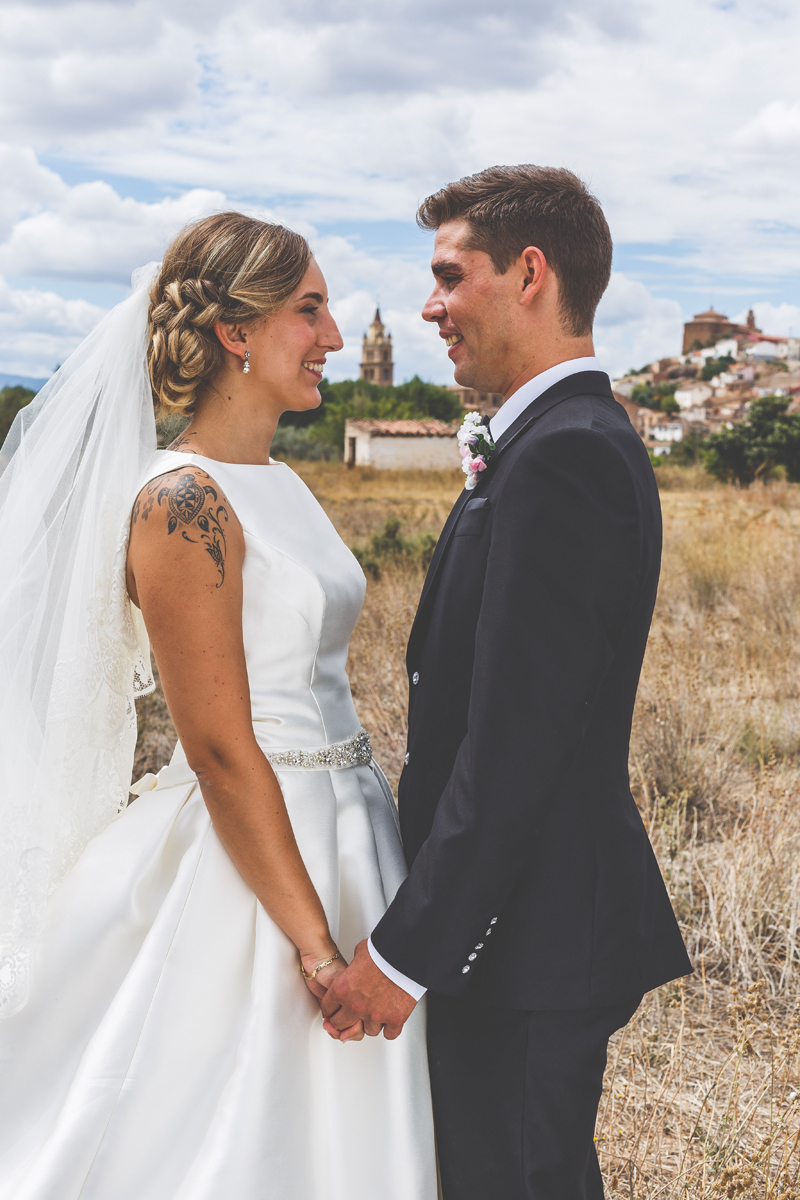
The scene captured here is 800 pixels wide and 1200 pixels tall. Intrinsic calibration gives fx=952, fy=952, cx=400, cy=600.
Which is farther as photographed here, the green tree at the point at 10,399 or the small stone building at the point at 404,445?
the small stone building at the point at 404,445

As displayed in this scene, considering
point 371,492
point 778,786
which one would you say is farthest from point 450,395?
point 778,786

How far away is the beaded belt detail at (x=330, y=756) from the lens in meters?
1.97

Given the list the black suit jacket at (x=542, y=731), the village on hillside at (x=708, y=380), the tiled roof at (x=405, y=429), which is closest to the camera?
the black suit jacket at (x=542, y=731)

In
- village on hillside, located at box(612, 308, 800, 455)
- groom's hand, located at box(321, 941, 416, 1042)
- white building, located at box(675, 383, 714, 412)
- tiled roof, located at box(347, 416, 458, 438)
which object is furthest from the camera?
white building, located at box(675, 383, 714, 412)

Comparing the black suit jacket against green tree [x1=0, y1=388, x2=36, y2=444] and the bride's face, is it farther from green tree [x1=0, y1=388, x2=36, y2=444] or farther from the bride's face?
green tree [x1=0, y1=388, x2=36, y2=444]

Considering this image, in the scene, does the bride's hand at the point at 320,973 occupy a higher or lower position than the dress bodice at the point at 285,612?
lower

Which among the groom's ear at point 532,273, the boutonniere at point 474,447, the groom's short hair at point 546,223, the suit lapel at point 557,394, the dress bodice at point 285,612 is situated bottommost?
the dress bodice at point 285,612

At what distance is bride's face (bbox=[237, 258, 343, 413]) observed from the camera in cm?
212


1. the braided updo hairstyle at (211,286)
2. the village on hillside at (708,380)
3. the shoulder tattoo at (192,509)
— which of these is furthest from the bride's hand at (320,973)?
the village on hillside at (708,380)

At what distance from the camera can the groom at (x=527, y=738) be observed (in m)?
1.59

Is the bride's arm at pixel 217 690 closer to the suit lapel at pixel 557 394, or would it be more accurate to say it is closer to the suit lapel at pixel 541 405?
the suit lapel at pixel 541 405

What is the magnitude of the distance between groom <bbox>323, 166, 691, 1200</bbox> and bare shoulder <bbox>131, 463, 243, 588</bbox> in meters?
0.43

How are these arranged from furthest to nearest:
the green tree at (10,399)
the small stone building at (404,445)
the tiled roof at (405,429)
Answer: the tiled roof at (405,429), the small stone building at (404,445), the green tree at (10,399)

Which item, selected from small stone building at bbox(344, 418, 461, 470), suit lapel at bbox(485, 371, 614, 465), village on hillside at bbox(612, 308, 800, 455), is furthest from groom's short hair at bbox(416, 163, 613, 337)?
village on hillside at bbox(612, 308, 800, 455)
